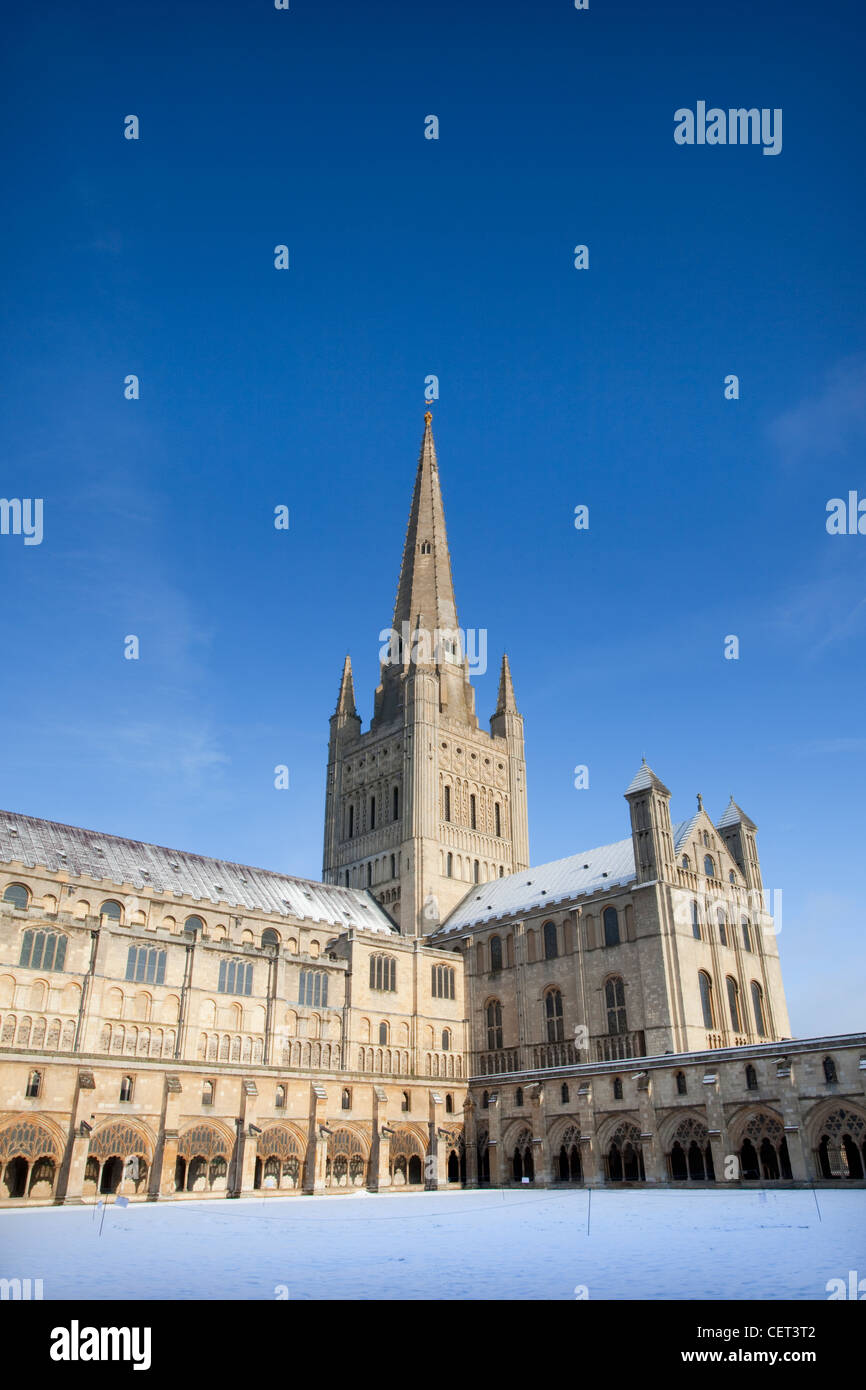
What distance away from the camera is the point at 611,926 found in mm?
60875

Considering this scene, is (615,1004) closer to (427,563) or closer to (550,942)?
(550,942)

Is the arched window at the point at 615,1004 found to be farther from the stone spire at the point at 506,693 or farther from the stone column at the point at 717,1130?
the stone spire at the point at 506,693

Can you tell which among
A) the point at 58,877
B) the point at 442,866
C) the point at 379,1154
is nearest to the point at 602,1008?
the point at 379,1154

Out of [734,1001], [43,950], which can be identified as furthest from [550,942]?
[43,950]

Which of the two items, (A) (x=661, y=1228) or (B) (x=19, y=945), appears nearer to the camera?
(A) (x=661, y=1228)

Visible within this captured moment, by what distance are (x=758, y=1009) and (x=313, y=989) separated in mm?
29273

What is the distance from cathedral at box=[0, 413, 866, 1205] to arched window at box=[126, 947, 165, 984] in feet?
0.41

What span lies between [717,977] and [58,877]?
4033cm

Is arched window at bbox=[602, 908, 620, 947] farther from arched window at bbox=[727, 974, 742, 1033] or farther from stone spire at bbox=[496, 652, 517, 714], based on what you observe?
stone spire at bbox=[496, 652, 517, 714]

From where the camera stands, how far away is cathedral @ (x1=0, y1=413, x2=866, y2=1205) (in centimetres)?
4481

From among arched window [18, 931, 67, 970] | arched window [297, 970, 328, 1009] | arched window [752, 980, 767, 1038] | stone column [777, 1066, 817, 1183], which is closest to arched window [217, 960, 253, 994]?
arched window [297, 970, 328, 1009]
